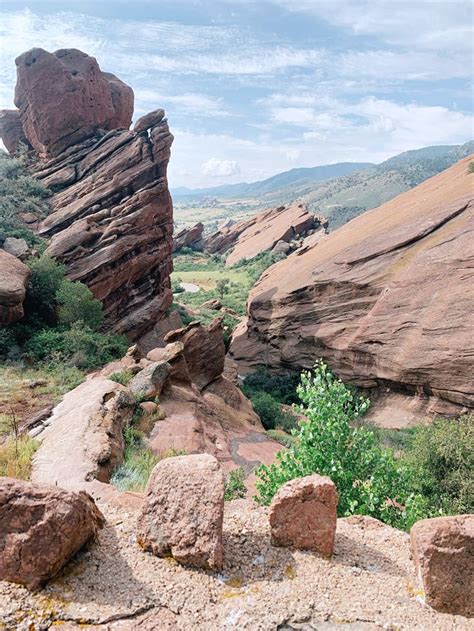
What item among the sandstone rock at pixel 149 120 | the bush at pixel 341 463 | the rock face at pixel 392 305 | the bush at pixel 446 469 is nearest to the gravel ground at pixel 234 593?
the bush at pixel 341 463

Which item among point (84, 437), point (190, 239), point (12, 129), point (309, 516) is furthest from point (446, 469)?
point (190, 239)

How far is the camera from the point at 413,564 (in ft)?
13.8

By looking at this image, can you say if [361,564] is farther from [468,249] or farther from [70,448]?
[468,249]

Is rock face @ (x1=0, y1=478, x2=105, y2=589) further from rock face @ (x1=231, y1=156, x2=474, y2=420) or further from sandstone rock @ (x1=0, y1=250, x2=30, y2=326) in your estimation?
rock face @ (x1=231, y1=156, x2=474, y2=420)

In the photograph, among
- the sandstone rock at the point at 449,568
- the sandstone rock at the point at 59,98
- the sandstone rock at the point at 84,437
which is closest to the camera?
the sandstone rock at the point at 449,568

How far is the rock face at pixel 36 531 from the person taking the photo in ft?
11.7

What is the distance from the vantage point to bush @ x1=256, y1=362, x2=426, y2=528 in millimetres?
6105

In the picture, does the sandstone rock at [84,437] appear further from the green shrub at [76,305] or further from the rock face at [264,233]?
the rock face at [264,233]

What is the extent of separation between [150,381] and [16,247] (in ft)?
43.4

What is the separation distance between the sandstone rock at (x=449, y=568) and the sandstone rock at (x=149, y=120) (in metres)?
29.7

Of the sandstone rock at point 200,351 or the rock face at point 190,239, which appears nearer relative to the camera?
the sandstone rock at point 200,351

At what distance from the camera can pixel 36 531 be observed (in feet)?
11.9

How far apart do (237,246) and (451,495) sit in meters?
64.4

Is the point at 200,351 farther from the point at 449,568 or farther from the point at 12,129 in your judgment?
the point at 12,129
